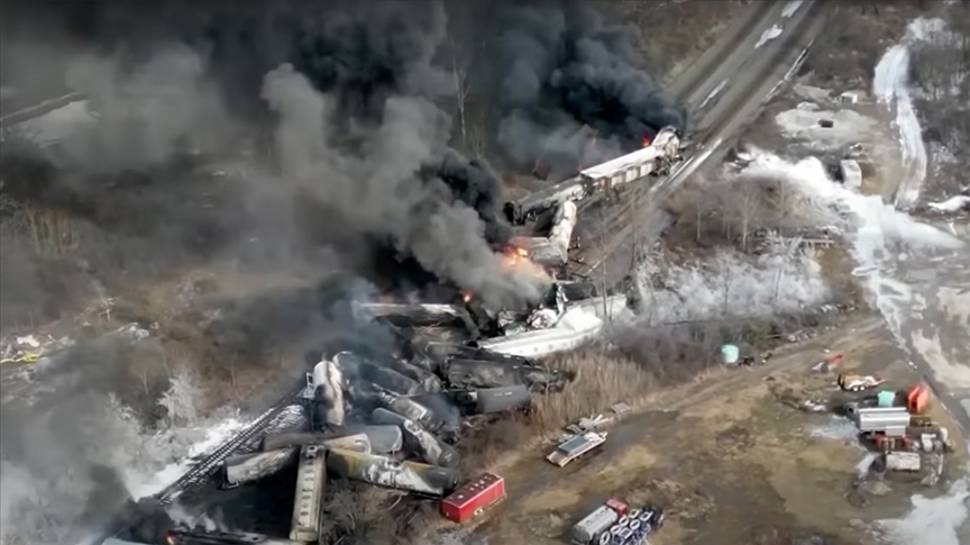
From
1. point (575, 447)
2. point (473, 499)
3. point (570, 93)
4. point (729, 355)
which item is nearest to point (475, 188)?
point (729, 355)

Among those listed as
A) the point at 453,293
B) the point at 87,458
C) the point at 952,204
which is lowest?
the point at 87,458

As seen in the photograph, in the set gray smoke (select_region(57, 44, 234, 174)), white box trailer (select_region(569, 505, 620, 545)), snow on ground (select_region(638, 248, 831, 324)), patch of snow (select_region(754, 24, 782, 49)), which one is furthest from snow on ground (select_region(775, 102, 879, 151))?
white box trailer (select_region(569, 505, 620, 545))

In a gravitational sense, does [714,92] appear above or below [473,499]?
above

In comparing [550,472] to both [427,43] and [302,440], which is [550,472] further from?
[427,43]

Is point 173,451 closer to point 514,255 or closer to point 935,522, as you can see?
point 514,255

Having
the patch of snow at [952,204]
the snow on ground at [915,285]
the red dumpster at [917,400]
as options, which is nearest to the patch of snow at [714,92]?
the snow on ground at [915,285]

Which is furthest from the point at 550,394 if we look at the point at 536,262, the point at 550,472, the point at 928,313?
the point at 928,313

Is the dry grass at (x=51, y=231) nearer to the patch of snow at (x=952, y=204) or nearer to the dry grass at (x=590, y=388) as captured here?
the dry grass at (x=590, y=388)
